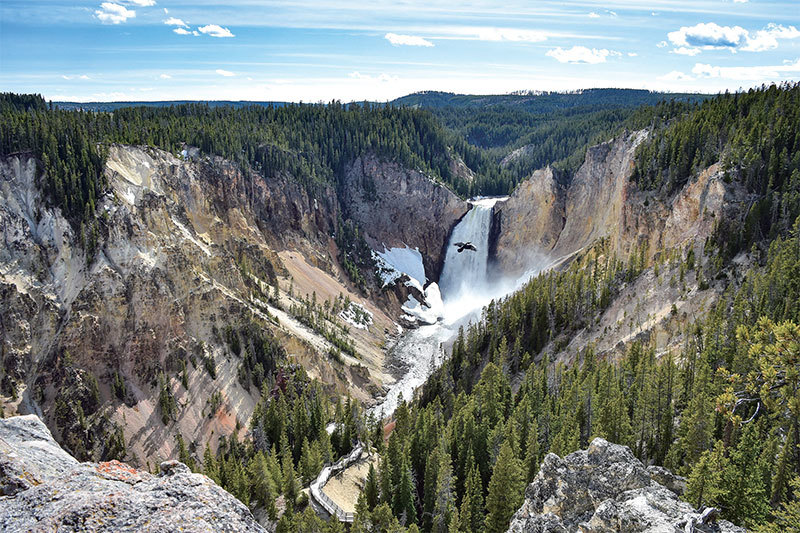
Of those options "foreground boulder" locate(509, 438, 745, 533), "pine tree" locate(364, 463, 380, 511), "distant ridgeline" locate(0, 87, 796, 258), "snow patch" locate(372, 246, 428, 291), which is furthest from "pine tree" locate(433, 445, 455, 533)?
"snow patch" locate(372, 246, 428, 291)

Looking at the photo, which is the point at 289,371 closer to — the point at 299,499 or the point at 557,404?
the point at 299,499

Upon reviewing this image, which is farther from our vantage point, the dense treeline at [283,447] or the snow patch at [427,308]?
the snow patch at [427,308]

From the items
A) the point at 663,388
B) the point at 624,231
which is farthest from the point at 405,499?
the point at 624,231

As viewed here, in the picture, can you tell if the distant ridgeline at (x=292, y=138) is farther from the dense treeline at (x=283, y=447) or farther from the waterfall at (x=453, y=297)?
the dense treeline at (x=283, y=447)

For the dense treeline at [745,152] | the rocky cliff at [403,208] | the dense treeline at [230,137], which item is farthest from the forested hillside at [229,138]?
the dense treeline at [745,152]

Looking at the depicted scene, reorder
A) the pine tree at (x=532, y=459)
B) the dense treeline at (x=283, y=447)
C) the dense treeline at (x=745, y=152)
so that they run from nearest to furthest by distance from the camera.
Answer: the pine tree at (x=532, y=459), the dense treeline at (x=283, y=447), the dense treeline at (x=745, y=152)
